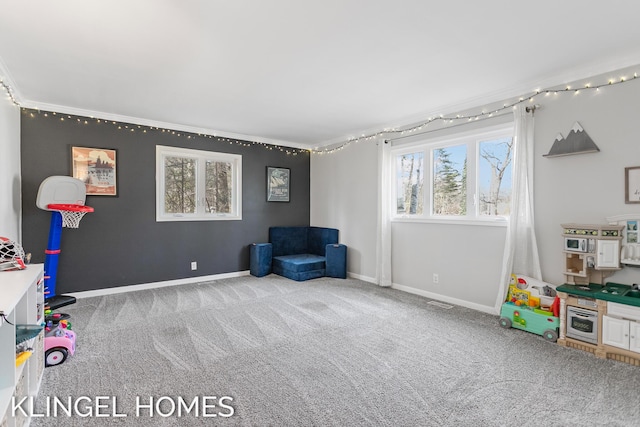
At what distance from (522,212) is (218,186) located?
4.62m

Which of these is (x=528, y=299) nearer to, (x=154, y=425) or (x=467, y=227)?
(x=467, y=227)

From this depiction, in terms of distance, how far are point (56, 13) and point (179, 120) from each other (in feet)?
8.87

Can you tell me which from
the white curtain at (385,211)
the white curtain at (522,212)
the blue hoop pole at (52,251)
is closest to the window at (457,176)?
the white curtain at (385,211)

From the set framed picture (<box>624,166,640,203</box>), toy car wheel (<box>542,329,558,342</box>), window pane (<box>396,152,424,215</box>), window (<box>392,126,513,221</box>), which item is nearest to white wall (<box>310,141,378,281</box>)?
window pane (<box>396,152,424,215</box>)

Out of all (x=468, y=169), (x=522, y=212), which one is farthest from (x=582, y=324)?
(x=468, y=169)

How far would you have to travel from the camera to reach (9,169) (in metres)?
3.54

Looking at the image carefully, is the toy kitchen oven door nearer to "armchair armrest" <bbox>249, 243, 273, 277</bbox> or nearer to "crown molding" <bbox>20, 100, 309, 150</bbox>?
"armchair armrest" <bbox>249, 243, 273, 277</bbox>

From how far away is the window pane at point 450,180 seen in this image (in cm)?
425

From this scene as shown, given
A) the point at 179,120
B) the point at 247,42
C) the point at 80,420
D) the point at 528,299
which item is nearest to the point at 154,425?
the point at 80,420

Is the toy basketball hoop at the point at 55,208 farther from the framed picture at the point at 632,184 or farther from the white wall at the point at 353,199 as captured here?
the framed picture at the point at 632,184

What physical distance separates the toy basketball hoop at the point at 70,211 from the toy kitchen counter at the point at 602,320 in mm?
5241

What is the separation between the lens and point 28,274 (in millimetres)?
2105

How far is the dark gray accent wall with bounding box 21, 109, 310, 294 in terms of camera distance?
416 centimetres

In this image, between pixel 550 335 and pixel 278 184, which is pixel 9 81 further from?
pixel 550 335
